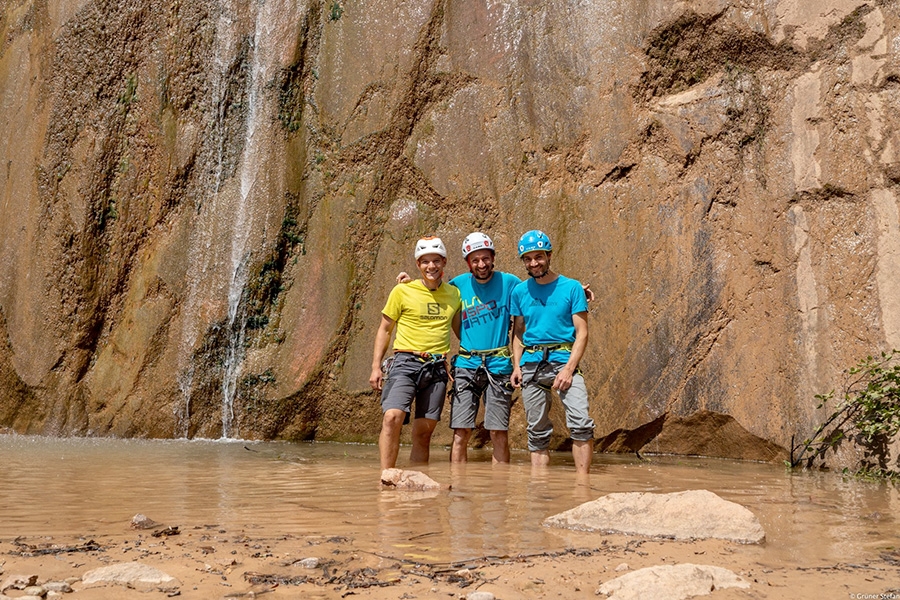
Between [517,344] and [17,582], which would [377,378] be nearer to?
[517,344]

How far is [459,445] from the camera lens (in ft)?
21.9

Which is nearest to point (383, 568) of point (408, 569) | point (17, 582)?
point (408, 569)

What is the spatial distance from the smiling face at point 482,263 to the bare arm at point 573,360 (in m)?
0.80

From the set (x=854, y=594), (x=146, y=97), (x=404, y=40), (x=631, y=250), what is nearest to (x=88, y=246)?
(x=146, y=97)

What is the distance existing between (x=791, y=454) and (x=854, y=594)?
4693 mm

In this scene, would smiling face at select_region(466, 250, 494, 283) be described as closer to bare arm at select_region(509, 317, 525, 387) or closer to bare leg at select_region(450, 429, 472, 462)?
bare arm at select_region(509, 317, 525, 387)

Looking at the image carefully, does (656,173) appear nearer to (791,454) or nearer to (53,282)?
(791,454)

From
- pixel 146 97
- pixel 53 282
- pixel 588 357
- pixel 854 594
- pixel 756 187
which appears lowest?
pixel 854 594

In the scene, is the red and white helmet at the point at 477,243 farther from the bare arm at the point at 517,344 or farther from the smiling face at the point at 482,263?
the bare arm at the point at 517,344

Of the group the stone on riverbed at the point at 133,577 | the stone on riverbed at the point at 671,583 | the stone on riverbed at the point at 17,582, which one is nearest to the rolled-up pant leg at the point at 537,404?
the stone on riverbed at the point at 671,583

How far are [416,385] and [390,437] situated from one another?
44 cm

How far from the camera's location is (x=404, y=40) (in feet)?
31.3

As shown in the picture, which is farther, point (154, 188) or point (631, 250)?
point (154, 188)

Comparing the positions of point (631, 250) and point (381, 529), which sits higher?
point (631, 250)
